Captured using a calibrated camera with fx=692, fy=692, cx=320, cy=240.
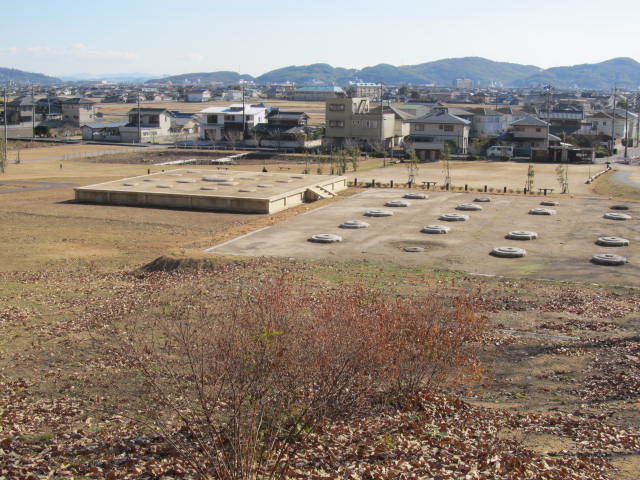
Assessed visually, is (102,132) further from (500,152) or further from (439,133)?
(500,152)

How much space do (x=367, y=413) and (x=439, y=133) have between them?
236 feet

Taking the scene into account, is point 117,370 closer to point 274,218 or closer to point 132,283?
point 132,283

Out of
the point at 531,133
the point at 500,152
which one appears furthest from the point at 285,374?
the point at 531,133

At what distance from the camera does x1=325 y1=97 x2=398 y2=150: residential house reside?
8369cm

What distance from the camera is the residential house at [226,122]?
305 ft

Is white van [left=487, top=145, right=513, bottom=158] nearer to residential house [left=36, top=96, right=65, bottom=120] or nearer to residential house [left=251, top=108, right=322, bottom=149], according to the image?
residential house [left=251, top=108, right=322, bottom=149]

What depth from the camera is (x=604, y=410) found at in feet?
42.4

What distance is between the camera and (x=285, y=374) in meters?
10.7

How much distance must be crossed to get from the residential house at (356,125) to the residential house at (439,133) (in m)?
3.94

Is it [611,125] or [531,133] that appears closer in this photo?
[531,133]

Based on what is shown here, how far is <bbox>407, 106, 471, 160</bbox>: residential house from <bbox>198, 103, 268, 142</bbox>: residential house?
23568 mm

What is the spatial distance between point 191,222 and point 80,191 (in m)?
10.3

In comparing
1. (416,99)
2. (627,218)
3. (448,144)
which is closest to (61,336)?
(627,218)

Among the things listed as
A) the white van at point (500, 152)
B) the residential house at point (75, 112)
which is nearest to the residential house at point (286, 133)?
the white van at point (500, 152)
